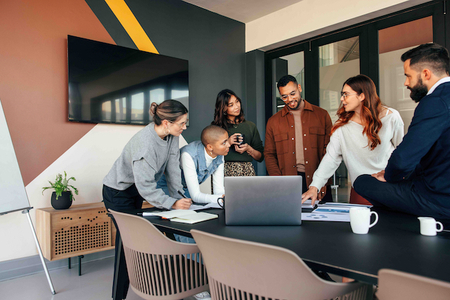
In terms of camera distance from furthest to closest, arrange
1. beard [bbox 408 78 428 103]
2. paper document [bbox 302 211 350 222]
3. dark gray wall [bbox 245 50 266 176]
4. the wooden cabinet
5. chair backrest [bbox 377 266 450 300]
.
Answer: dark gray wall [bbox 245 50 266 176], the wooden cabinet, beard [bbox 408 78 428 103], paper document [bbox 302 211 350 222], chair backrest [bbox 377 266 450 300]

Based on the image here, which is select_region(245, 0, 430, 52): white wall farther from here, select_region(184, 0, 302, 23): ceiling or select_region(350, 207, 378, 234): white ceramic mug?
select_region(350, 207, 378, 234): white ceramic mug

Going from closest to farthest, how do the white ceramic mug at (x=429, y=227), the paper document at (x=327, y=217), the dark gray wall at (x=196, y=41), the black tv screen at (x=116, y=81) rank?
the white ceramic mug at (x=429, y=227) → the paper document at (x=327, y=217) → the black tv screen at (x=116, y=81) → the dark gray wall at (x=196, y=41)

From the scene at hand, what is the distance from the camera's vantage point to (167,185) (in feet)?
7.48

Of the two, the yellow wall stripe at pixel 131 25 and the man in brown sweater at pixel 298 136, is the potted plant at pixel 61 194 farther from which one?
the man in brown sweater at pixel 298 136

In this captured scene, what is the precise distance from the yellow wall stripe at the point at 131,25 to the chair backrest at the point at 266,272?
323 centimetres

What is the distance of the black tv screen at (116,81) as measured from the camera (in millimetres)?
3121

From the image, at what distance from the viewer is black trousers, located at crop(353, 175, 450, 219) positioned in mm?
1356

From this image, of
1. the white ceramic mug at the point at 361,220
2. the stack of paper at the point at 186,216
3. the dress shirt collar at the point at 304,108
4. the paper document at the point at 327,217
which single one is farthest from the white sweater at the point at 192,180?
the white ceramic mug at the point at 361,220

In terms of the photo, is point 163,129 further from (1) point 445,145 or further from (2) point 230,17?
(2) point 230,17

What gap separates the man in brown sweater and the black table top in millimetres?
1389

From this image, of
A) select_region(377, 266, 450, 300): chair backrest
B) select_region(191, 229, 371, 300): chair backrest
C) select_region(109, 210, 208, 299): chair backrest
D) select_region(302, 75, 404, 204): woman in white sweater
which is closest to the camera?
select_region(377, 266, 450, 300): chair backrest

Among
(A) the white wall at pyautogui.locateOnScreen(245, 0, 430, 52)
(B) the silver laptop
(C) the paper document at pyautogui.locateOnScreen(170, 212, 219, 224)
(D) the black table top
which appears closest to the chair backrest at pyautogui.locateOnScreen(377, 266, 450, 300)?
(D) the black table top

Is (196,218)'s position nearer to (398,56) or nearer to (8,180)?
(8,180)

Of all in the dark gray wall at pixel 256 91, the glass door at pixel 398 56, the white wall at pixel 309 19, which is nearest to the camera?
the glass door at pixel 398 56
